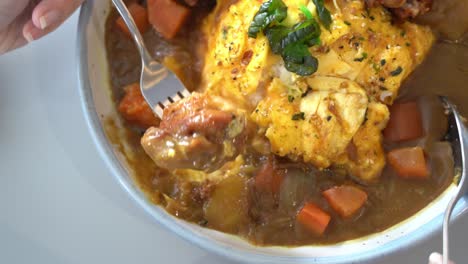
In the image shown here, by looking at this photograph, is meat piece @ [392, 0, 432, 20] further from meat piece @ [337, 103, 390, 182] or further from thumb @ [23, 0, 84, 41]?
thumb @ [23, 0, 84, 41]

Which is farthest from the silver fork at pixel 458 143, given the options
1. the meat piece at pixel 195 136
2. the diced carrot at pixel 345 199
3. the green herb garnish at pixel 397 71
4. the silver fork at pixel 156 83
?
the silver fork at pixel 156 83

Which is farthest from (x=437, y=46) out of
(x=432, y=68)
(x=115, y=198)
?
(x=115, y=198)

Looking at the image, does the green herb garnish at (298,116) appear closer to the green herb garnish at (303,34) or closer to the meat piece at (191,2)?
the green herb garnish at (303,34)

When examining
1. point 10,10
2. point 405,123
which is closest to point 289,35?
point 405,123

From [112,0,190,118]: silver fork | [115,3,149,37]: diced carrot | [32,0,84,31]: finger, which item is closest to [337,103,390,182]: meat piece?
[112,0,190,118]: silver fork

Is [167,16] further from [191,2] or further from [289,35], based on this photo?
[289,35]

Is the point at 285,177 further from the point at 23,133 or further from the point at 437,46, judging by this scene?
the point at 23,133
